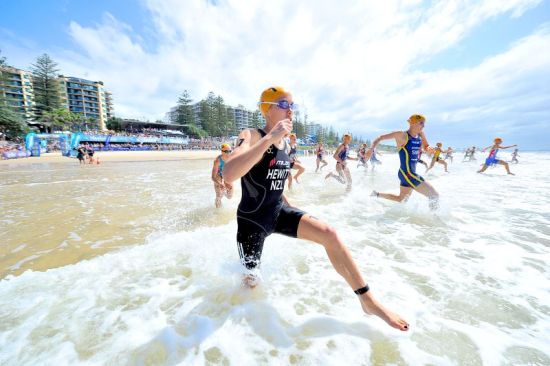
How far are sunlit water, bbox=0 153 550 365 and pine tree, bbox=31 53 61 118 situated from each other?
79.3 m

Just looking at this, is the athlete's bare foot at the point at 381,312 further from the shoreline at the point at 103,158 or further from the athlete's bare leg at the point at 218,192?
the shoreline at the point at 103,158

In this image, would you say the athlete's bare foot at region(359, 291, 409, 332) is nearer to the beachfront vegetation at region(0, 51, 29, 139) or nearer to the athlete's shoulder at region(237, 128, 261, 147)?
the athlete's shoulder at region(237, 128, 261, 147)

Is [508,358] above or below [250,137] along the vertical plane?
below

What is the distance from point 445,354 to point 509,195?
26.0 feet

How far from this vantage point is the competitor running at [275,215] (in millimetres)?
2018

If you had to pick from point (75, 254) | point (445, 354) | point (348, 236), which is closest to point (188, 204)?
point (75, 254)

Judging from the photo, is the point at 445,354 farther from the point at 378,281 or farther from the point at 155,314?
the point at 155,314

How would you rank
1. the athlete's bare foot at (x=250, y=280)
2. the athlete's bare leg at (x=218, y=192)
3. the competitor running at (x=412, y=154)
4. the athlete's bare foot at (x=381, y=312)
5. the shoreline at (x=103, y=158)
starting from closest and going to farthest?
the athlete's bare foot at (x=381, y=312)
the athlete's bare foot at (x=250, y=280)
the competitor running at (x=412, y=154)
the athlete's bare leg at (x=218, y=192)
the shoreline at (x=103, y=158)

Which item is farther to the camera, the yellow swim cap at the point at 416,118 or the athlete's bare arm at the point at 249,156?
the yellow swim cap at the point at 416,118

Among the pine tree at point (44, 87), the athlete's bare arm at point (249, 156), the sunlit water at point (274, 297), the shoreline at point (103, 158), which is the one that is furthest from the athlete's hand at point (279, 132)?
the pine tree at point (44, 87)

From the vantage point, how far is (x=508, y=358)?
1678 mm

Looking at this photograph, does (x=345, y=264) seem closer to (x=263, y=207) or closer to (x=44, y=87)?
(x=263, y=207)

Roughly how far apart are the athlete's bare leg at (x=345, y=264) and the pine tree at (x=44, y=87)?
8293 centimetres

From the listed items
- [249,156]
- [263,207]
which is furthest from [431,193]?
[249,156]
